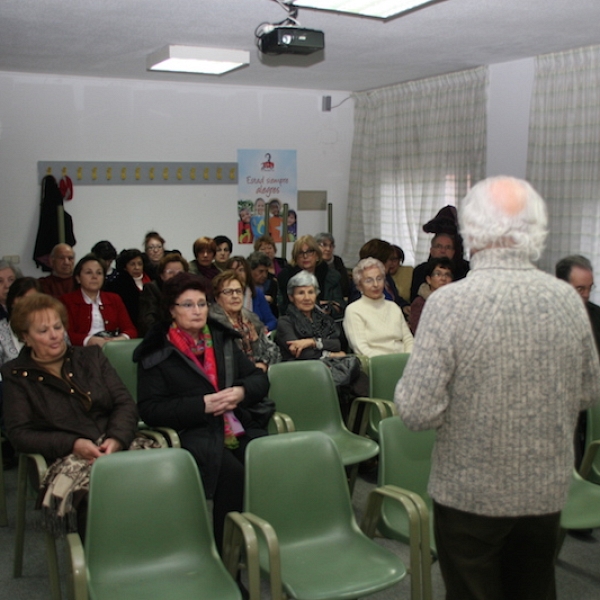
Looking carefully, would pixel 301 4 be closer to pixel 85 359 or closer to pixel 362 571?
pixel 85 359

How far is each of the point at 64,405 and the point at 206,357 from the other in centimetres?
64

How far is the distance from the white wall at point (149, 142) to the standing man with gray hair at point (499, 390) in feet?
20.3

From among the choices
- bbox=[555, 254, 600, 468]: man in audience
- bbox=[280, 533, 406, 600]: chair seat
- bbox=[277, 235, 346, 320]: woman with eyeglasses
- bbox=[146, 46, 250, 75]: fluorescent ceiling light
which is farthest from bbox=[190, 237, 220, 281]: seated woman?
bbox=[280, 533, 406, 600]: chair seat

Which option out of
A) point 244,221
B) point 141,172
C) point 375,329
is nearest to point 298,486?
point 375,329

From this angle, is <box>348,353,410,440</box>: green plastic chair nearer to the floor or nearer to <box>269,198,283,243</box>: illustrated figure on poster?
the floor

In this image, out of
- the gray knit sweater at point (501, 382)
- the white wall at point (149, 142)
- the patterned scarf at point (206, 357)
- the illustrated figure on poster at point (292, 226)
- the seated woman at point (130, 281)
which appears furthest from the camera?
the illustrated figure on poster at point (292, 226)

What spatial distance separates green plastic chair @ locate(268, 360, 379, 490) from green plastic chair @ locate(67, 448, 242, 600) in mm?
1208

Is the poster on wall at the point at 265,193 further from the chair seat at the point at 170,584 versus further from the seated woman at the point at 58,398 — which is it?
the chair seat at the point at 170,584

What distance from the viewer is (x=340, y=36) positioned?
5.46 meters

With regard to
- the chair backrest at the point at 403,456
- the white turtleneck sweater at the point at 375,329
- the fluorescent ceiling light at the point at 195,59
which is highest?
the fluorescent ceiling light at the point at 195,59

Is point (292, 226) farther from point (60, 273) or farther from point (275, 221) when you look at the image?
point (60, 273)

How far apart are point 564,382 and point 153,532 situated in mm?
1482

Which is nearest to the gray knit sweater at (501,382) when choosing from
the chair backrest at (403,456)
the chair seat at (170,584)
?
the chair seat at (170,584)

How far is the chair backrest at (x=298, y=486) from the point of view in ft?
8.54
